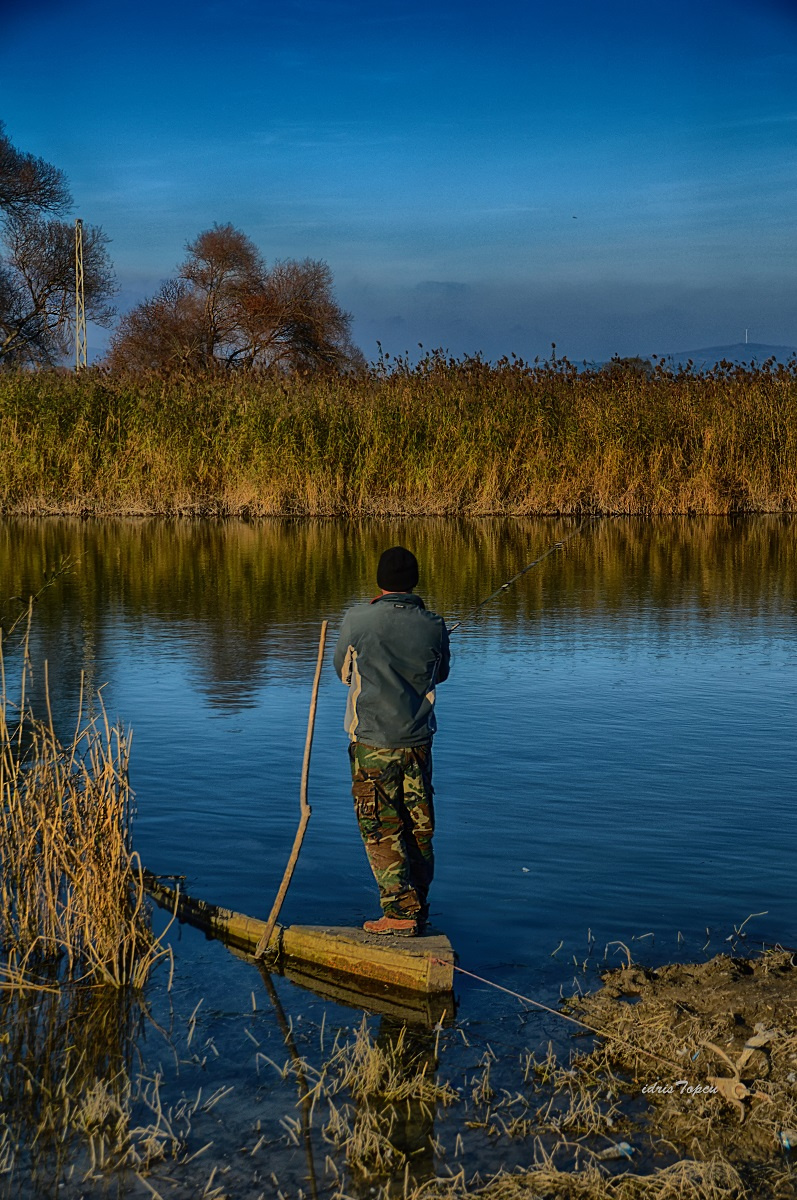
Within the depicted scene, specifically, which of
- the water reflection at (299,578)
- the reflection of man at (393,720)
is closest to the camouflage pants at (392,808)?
the reflection of man at (393,720)

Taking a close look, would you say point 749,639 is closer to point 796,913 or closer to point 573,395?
point 796,913

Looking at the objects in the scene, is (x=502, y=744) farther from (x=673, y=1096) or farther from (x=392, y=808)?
(x=673, y=1096)

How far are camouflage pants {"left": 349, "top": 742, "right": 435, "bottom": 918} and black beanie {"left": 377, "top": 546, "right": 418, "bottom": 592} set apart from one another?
648 mm

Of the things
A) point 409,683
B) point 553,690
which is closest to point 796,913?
point 409,683

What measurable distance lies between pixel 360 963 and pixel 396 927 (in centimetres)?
24

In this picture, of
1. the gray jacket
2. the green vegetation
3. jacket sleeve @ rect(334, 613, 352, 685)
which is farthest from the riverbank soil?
the green vegetation

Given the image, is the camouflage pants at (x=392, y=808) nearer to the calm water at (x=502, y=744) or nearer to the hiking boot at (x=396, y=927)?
the hiking boot at (x=396, y=927)

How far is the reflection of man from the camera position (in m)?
5.62

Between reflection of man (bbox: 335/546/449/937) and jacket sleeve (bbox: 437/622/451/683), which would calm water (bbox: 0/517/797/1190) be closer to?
reflection of man (bbox: 335/546/449/937)

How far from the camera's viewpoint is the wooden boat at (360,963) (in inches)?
209

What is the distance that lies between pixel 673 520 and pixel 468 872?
20.6m

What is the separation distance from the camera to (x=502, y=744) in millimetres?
9289

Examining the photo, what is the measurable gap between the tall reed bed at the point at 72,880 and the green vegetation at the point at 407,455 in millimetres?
20640

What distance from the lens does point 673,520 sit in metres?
26.6
